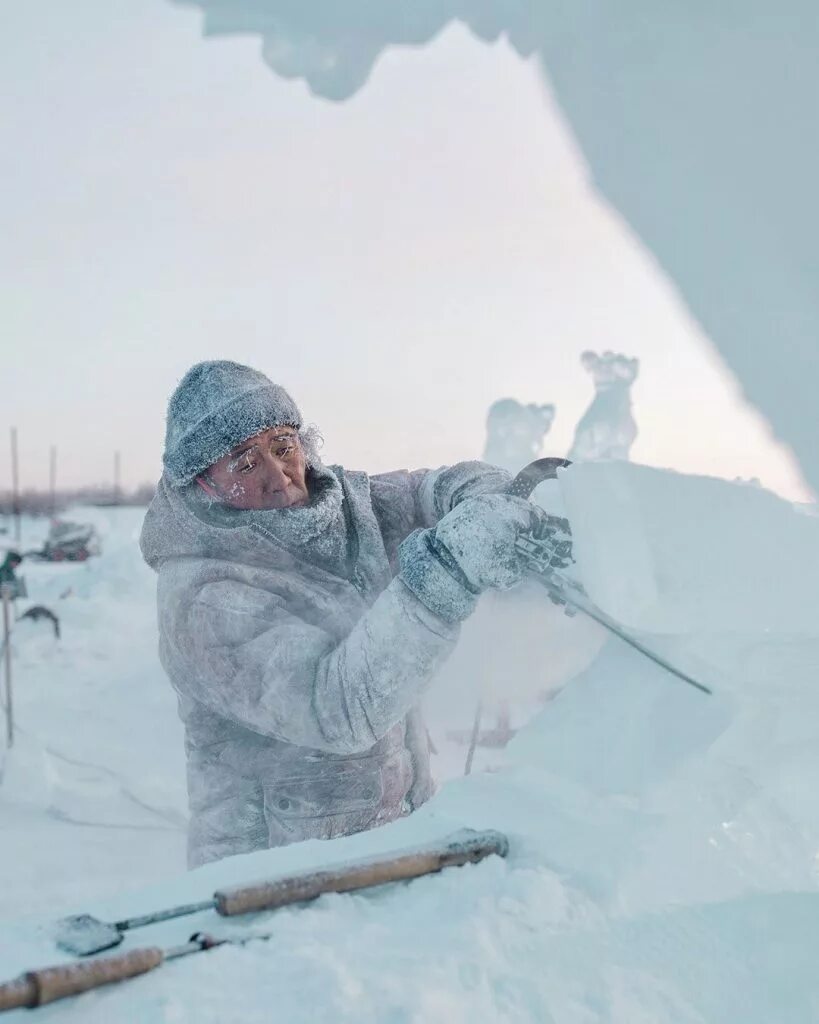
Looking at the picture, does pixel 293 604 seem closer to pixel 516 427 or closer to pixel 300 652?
pixel 300 652

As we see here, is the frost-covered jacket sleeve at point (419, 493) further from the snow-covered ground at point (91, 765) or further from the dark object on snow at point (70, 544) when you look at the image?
the dark object on snow at point (70, 544)

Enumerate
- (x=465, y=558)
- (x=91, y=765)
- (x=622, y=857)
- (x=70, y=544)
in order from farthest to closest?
(x=70, y=544), (x=91, y=765), (x=465, y=558), (x=622, y=857)

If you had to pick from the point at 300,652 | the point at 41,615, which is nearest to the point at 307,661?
the point at 300,652

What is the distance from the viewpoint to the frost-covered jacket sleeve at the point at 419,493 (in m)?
2.45

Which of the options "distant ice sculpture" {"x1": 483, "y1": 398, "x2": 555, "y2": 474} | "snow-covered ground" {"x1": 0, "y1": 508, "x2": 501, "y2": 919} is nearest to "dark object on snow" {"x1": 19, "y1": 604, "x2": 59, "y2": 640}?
"snow-covered ground" {"x1": 0, "y1": 508, "x2": 501, "y2": 919}

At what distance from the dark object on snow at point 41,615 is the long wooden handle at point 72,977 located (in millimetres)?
7972

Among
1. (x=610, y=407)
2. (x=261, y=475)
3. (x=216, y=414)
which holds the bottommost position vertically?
(x=610, y=407)

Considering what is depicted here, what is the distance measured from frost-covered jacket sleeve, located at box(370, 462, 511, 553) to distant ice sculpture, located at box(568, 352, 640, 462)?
744 centimetres

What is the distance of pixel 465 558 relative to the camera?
74.5 inches

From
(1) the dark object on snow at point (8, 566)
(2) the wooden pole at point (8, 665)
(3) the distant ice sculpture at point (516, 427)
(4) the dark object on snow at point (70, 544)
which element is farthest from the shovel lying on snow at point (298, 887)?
(4) the dark object on snow at point (70, 544)

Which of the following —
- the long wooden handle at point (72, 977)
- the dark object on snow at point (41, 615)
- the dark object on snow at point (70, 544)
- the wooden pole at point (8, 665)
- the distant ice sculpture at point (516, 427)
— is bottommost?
the dark object on snow at point (70, 544)

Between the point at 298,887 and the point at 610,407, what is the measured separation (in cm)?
912

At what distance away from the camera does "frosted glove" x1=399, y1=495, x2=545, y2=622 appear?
6.22ft

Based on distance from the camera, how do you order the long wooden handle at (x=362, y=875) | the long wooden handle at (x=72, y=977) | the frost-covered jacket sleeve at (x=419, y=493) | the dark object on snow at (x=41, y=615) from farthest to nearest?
the dark object on snow at (x=41, y=615), the frost-covered jacket sleeve at (x=419, y=493), the long wooden handle at (x=362, y=875), the long wooden handle at (x=72, y=977)
